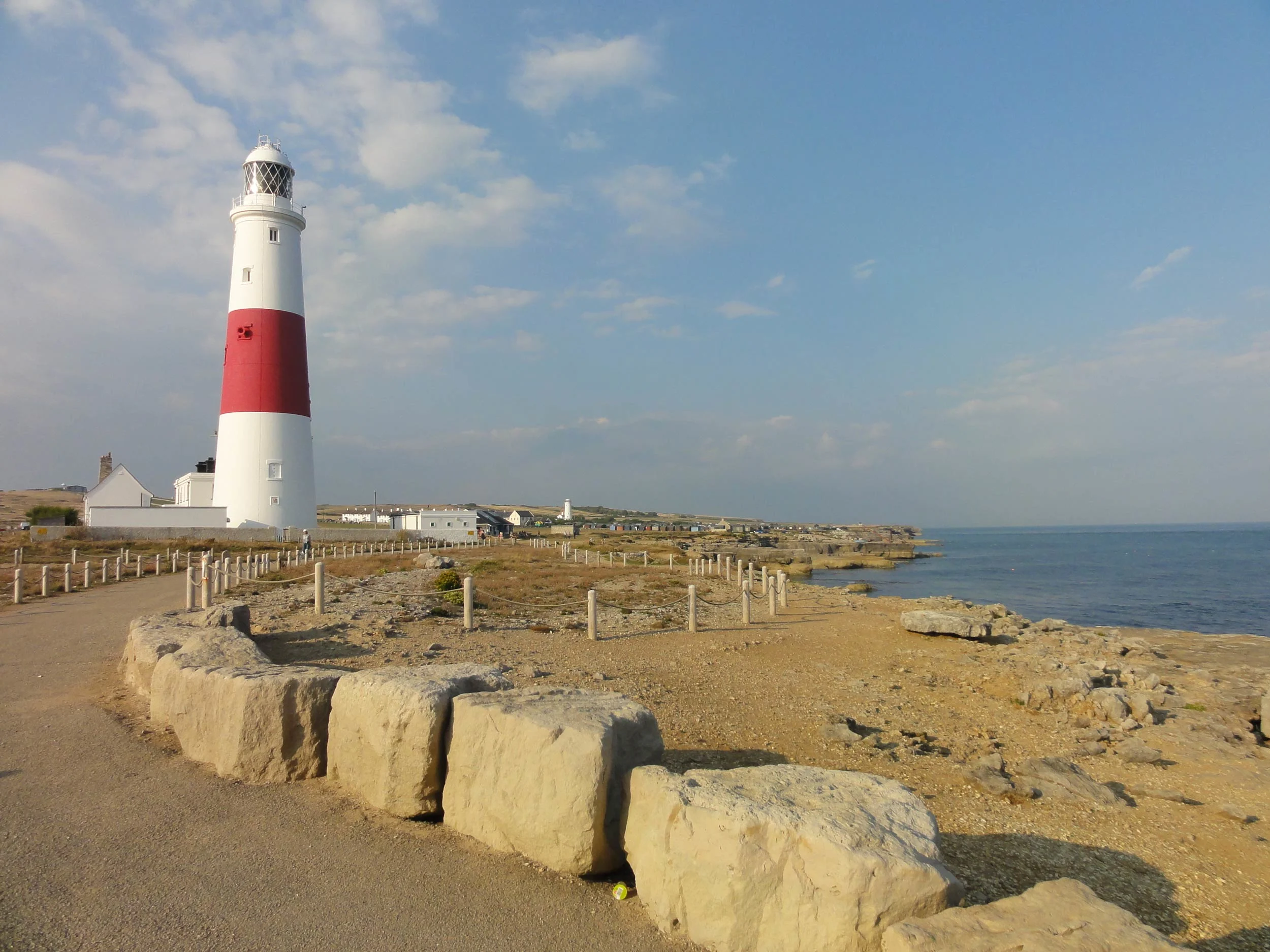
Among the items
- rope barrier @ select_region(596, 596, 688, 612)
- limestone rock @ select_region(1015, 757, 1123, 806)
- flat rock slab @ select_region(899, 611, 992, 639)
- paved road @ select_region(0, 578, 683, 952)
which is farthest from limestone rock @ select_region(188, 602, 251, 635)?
flat rock slab @ select_region(899, 611, 992, 639)

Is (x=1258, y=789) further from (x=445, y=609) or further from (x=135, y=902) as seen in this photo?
(x=445, y=609)

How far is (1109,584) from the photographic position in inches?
1718

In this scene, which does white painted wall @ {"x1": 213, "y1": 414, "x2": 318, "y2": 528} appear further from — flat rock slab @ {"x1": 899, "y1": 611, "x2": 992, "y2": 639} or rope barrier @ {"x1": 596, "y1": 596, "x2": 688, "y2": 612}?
flat rock slab @ {"x1": 899, "y1": 611, "x2": 992, "y2": 639}

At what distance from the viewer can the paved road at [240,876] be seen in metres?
4.08

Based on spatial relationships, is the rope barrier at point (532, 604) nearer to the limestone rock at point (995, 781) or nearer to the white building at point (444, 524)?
the limestone rock at point (995, 781)

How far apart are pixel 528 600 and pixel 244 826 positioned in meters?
16.2

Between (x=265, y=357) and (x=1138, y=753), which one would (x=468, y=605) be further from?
(x=265, y=357)

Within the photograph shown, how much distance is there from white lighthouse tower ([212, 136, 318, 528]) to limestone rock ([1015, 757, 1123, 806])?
30.8 m

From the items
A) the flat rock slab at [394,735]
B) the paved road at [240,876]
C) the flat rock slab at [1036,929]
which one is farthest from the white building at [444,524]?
the flat rock slab at [1036,929]

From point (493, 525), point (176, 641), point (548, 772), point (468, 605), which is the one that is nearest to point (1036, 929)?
point (548, 772)

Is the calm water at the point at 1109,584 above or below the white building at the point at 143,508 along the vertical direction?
below

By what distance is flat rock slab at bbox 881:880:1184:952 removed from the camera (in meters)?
3.22

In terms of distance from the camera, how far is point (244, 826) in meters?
5.35

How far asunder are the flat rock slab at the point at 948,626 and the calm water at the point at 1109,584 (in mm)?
14700
